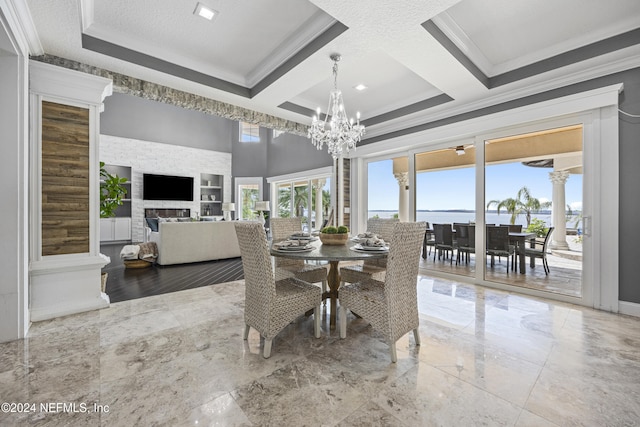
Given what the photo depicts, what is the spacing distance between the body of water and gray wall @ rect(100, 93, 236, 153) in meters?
7.01

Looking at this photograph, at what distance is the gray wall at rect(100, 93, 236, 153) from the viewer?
26.7ft

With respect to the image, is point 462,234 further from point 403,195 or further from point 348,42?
point 348,42

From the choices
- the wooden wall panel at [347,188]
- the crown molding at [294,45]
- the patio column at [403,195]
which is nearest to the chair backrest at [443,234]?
the patio column at [403,195]

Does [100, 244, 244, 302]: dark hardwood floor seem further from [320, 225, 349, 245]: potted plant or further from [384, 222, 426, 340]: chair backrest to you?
[384, 222, 426, 340]: chair backrest

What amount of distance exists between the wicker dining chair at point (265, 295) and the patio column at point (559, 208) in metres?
3.14

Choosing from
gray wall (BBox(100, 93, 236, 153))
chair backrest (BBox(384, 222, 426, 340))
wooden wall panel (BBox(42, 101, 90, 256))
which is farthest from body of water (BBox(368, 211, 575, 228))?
gray wall (BBox(100, 93, 236, 153))

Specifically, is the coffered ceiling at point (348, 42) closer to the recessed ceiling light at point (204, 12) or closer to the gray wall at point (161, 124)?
the recessed ceiling light at point (204, 12)

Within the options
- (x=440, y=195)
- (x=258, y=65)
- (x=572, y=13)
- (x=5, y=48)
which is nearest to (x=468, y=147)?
(x=440, y=195)

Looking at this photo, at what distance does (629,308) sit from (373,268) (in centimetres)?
253

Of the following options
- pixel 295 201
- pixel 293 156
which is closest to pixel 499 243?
pixel 295 201

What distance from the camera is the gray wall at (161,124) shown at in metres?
8.12

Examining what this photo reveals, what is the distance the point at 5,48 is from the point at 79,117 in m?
0.71

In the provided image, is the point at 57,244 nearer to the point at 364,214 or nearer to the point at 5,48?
the point at 5,48

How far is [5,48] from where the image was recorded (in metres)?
2.11
